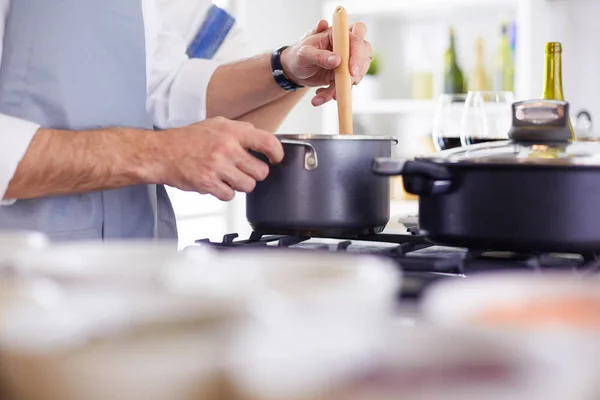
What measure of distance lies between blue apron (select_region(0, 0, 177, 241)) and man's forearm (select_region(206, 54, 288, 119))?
0.23m

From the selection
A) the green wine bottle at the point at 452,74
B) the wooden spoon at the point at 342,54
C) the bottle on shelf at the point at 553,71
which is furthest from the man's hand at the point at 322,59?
the green wine bottle at the point at 452,74

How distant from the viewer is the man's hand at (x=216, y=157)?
3.28ft

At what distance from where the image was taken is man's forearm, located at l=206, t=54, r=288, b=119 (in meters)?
1.56

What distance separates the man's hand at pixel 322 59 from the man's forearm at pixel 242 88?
7 cm

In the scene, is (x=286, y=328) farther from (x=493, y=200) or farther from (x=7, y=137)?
(x=7, y=137)

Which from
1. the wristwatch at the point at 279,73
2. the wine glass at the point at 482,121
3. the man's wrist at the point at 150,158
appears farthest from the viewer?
the wristwatch at the point at 279,73

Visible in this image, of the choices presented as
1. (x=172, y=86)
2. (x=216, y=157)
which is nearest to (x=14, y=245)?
(x=216, y=157)

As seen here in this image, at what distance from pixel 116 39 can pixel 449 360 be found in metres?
1.18

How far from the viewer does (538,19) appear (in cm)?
339

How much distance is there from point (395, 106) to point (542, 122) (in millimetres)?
3012

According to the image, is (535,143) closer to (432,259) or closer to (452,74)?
(432,259)

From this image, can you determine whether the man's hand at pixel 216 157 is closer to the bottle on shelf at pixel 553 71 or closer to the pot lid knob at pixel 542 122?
the pot lid knob at pixel 542 122

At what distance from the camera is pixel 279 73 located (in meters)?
1.51

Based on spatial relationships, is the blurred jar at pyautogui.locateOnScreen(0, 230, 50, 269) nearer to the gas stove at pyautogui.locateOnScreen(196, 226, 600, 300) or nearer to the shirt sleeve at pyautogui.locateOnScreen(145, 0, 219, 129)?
the gas stove at pyautogui.locateOnScreen(196, 226, 600, 300)
